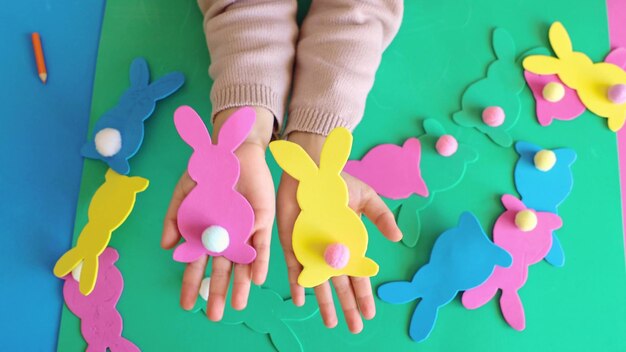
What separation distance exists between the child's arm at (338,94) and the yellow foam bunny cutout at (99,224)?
22cm

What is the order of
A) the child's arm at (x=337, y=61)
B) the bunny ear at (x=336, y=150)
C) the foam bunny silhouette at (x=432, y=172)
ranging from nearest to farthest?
1. the bunny ear at (x=336, y=150)
2. the child's arm at (x=337, y=61)
3. the foam bunny silhouette at (x=432, y=172)

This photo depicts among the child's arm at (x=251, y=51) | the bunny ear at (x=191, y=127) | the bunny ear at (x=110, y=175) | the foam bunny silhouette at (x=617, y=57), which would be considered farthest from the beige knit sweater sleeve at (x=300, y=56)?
the foam bunny silhouette at (x=617, y=57)

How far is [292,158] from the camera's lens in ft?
1.76

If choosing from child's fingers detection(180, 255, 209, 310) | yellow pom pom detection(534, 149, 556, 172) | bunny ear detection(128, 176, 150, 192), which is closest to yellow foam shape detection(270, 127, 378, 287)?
child's fingers detection(180, 255, 209, 310)

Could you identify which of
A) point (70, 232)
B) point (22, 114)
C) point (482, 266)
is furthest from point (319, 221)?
point (22, 114)

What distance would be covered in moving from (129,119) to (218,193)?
30 centimetres

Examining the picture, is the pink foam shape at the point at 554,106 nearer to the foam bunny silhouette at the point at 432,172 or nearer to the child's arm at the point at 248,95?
the foam bunny silhouette at the point at 432,172

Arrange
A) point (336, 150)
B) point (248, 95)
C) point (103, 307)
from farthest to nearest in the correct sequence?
point (103, 307) → point (248, 95) → point (336, 150)

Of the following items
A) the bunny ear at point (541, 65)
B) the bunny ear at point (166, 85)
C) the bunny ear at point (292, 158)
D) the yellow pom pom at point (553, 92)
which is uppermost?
the bunny ear at point (292, 158)

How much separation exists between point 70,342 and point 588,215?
76cm

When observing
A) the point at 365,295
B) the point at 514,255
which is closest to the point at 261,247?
the point at 365,295

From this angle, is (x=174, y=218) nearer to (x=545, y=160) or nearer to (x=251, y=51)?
(x=251, y=51)

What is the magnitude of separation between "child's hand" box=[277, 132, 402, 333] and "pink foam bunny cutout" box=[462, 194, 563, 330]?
0.21m

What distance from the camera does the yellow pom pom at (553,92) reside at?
2.54 ft
